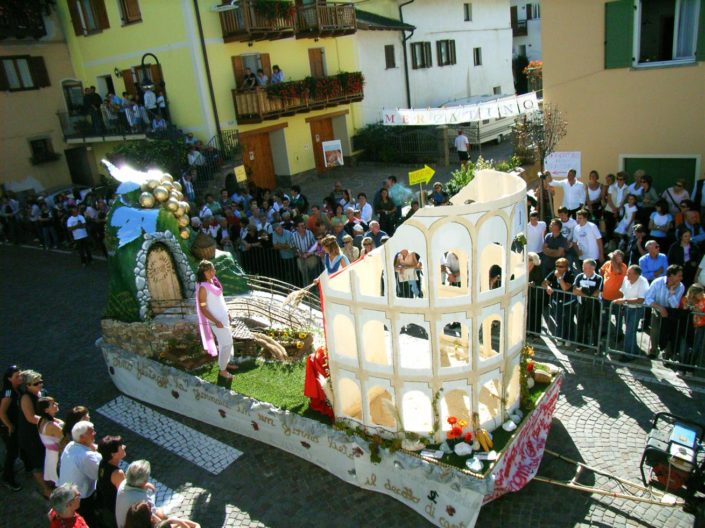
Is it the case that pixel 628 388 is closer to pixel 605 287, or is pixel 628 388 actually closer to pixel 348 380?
pixel 605 287

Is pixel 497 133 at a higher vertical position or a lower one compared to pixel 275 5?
lower

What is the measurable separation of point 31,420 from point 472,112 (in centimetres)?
1546

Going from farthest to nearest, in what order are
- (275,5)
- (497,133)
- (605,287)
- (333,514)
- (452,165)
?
(497,133) < (452,165) < (275,5) < (605,287) < (333,514)

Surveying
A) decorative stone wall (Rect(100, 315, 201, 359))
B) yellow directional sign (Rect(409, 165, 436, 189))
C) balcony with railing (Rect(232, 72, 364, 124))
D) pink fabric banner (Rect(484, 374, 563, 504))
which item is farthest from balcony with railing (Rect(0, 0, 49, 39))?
pink fabric banner (Rect(484, 374, 563, 504))

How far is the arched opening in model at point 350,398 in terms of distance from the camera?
24.0ft

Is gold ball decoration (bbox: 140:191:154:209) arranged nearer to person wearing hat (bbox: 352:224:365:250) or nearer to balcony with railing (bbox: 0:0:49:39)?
person wearing hat (bbox: 352:224:365:250)

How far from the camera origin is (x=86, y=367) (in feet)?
36.2

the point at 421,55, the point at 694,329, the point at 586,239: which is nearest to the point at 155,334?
the point at 586,239

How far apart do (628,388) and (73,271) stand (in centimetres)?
1476

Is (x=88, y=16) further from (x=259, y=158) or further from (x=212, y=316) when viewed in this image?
(x=212, y=316)

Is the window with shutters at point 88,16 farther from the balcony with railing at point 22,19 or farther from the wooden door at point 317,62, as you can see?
the wooden door at point 317,62

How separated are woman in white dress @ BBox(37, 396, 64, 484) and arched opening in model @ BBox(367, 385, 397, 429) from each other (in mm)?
3650

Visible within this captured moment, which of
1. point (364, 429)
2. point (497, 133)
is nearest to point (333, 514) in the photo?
point (364, 429)

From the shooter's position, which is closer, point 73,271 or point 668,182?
point 668,182
